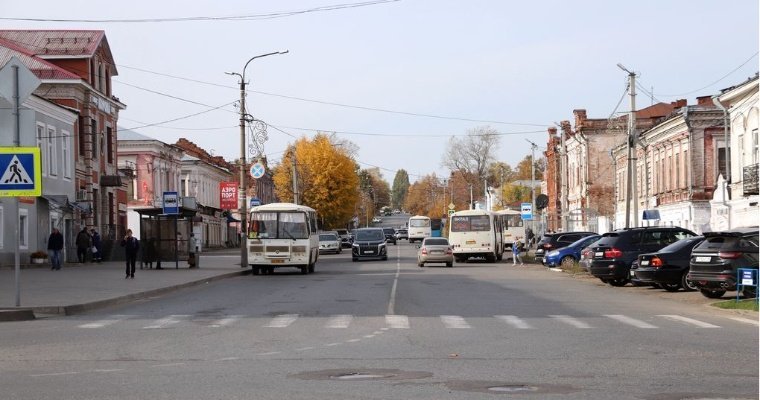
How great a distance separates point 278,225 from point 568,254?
1289cm

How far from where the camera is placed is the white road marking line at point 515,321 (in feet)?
58.9

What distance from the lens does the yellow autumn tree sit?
335 feet

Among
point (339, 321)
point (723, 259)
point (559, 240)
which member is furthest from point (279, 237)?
point (339, 321)

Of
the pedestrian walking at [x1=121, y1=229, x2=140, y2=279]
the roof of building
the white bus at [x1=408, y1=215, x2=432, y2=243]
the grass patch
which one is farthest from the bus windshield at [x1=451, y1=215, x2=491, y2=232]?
the white bus at [x1=408, y1=215, x2=432, y2=243]

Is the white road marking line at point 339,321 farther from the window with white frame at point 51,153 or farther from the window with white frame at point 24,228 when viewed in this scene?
the window with white frame at point 51,153

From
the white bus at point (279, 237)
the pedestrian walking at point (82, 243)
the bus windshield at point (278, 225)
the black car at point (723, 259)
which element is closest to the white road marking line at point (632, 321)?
the black car at point (723, 259)

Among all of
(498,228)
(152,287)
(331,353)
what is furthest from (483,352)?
(498,228)

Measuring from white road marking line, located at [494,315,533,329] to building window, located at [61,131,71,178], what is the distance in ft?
115

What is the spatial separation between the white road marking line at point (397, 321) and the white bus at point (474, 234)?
38391mm

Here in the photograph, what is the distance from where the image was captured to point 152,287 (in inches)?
1153

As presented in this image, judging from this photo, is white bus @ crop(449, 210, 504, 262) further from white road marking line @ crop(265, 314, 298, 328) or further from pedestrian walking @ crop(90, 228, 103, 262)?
white road marking line @ crop(265, 314, 298, 328)

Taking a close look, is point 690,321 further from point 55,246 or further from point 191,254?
point 191,254

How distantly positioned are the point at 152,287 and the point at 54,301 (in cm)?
658

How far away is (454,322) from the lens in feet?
61.7
